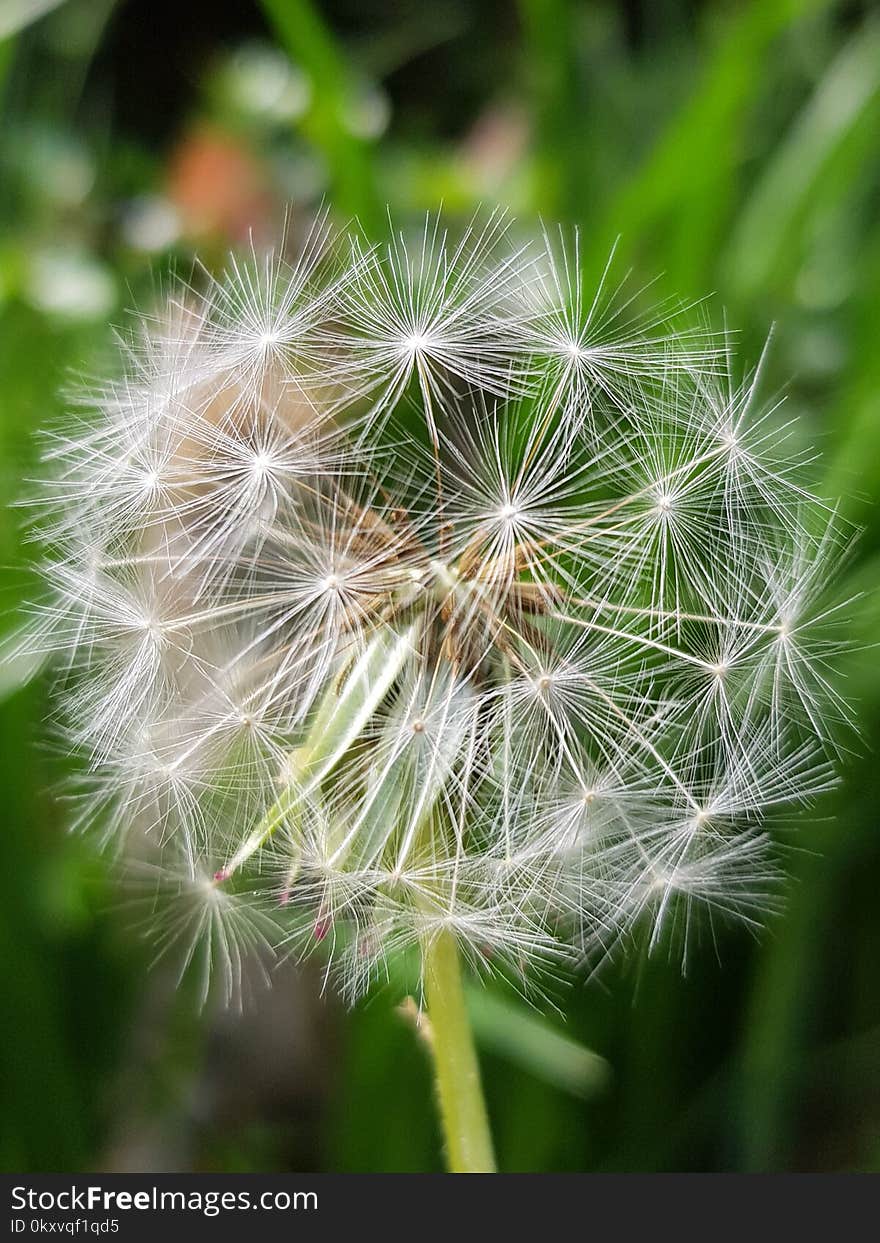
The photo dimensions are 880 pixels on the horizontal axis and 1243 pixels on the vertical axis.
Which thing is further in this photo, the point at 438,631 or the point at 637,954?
the point at 637,954

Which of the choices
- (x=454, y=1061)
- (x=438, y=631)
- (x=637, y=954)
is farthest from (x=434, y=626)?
(x=637, y=954)

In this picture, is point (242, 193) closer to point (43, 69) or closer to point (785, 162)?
point (43, 69)

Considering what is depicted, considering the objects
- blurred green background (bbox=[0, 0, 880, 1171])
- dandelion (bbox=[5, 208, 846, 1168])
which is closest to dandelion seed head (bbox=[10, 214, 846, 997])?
Result: dandelion (bbox=[5, 208, 846, 1168])

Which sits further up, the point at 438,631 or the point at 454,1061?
the point at 438,631

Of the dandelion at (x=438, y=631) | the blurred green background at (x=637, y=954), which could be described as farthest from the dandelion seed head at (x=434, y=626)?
the blurred green background at (x=637, y=954)

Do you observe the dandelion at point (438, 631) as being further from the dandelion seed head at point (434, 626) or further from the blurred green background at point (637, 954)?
the blurred green background at point (637, 954)

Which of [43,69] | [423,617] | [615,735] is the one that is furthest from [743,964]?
[43,69]

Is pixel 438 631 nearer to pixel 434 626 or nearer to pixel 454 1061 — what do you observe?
pixel 434 626
